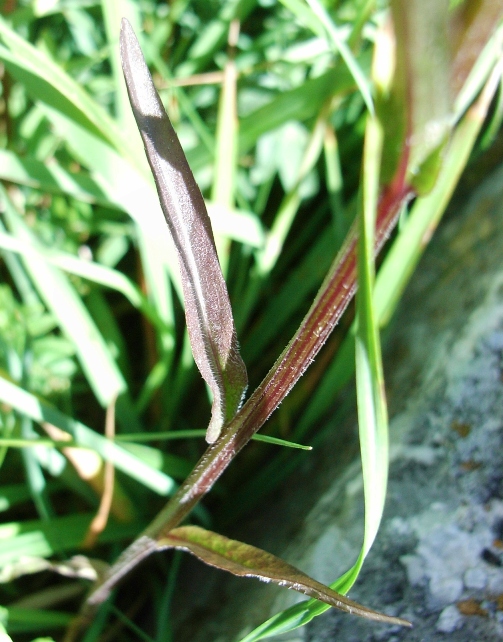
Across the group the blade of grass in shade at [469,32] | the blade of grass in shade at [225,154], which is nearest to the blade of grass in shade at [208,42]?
the blade of grass in shade at [225,154]

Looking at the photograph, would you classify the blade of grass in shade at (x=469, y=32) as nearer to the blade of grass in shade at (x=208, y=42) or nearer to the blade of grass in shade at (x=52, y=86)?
the blade of grass in shade at (x=52, y=86)

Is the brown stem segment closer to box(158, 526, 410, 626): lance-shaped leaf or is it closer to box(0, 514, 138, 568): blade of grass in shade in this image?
box(158, 526, 410, 626): lance-shaped leaf

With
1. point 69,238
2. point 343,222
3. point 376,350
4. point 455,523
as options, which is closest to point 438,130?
point 376,350

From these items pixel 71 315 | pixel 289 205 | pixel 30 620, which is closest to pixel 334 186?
pixel 289 205

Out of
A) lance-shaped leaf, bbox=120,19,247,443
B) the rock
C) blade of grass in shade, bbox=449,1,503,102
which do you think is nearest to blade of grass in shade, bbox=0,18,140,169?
lance-shaped leaf, bbox=120,19,247,443

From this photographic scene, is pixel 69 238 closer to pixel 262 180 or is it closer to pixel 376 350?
pixel 262 180
